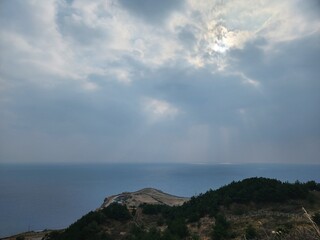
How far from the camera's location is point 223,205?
36250 millimetres

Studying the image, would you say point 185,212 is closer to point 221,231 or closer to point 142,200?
point 221,231

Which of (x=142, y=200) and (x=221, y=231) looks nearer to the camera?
(x=221, y=231)

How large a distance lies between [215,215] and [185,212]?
511cm

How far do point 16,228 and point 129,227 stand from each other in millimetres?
47960

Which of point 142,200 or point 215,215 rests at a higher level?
point 215,215

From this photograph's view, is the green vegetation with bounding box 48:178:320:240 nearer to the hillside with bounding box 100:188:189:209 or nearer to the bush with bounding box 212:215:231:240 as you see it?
the bush with bounding box 212:215:231:240

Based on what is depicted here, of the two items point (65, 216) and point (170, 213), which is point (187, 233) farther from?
point (65, 216)

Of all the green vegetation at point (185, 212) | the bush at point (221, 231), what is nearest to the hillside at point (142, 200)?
the green vegetation at point (185, 212)

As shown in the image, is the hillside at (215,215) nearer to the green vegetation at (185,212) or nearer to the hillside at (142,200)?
the green vegetation at (185,212)

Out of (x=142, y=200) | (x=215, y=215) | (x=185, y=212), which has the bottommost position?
(x=142, y=200)

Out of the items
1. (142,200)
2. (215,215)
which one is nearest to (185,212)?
(215,215)

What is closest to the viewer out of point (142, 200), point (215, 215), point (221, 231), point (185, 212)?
point (221, 231)

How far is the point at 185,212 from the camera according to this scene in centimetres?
3666

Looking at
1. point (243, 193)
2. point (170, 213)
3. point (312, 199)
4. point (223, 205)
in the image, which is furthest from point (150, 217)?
point (312, 199)
